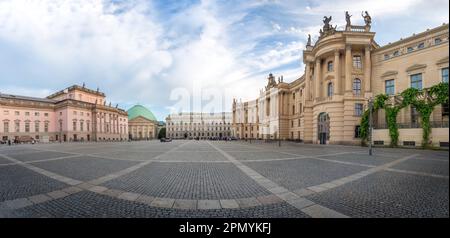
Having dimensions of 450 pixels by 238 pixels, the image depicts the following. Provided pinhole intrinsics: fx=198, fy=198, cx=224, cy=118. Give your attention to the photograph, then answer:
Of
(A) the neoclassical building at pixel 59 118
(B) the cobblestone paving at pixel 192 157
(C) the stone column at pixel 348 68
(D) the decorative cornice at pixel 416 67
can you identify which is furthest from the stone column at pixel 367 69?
(A) the neoclassical building at pixel 59 118

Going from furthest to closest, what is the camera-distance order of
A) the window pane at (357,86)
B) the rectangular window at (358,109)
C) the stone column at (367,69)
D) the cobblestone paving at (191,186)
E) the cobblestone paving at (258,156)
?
the window pane at (357,86) → the stone column at (367,69) → the rectangular window at (358,109) → the cobblestone paving at (258,156) → the cobblestone paving at (191,186)

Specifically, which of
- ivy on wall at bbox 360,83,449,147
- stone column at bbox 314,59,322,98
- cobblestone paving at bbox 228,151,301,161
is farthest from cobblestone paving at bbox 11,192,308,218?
stone column at bbox 314,59,322,98

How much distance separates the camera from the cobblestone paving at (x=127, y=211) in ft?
15.0

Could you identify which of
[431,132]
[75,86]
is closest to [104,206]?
[431,132]

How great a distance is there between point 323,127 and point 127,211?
3637 centimetres

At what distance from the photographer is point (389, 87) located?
102ft

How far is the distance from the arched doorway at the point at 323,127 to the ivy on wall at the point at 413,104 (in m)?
5.31

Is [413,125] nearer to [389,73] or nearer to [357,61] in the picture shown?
[389,73]

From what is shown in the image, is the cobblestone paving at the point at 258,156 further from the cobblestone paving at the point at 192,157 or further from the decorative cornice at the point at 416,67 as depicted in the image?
the decorative cornice at the point at 416,67

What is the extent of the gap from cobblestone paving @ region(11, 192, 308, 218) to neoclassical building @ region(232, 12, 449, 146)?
28553 millimetres

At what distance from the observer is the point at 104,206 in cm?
502

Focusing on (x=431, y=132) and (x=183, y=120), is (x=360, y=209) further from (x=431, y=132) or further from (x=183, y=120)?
(x=183, y=120)
